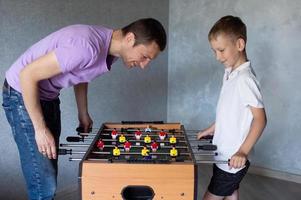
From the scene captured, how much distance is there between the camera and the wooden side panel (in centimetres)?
135

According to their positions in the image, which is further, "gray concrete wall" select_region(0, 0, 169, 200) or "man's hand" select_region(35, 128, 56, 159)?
"gray concrete wall" select_region(0, 0, 169, 200)

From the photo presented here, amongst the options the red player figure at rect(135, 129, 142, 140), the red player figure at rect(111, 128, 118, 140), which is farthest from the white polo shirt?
the red player figure at rect(111, 128, 118, 140)

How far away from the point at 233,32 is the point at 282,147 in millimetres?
1884

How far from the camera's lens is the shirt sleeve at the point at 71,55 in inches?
55.6

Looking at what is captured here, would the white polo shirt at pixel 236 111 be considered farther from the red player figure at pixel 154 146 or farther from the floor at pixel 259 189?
the floor at pixel 259 189

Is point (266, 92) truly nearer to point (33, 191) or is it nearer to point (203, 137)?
point (203, 137)

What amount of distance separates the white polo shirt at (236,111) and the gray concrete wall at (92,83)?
4.33 ft

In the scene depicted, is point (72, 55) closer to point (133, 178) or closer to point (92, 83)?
point (133, 178)

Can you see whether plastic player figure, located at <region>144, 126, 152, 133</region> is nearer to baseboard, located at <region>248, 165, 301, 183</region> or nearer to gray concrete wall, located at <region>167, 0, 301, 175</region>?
gray concrete wall, located at <region>167, 0, 301, 175</region>

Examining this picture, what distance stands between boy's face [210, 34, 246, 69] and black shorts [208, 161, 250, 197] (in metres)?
0.52

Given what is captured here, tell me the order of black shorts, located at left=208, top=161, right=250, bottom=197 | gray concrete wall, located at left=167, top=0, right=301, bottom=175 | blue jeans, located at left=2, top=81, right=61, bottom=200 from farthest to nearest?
gray concrete wall, located at left=167, top=0, right=301, bottom=175, black shorts, located at left=208, top=161, right=250, bottom=197, blue jeans, located at left=2, top=81, right=61, bottom=200

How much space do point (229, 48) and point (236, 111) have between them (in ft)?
1.01

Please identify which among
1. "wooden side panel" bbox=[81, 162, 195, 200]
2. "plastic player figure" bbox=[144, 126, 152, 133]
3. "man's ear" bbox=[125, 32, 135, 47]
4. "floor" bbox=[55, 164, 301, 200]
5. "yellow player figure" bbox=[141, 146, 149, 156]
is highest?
"man's ear" bbox=[125, 32, 135, 47]

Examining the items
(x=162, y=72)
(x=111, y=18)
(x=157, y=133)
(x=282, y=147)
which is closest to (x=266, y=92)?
(x=282, y=147)
